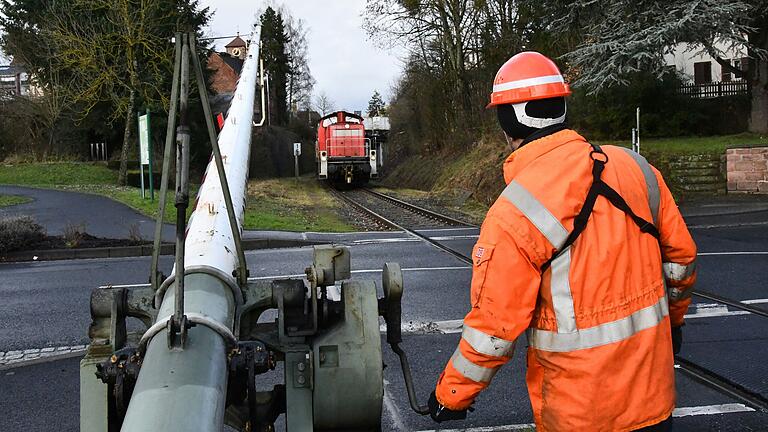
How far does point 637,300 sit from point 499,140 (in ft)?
93.5

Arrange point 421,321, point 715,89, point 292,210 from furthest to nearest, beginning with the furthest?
point 715,89
point 292,210
point 421,321

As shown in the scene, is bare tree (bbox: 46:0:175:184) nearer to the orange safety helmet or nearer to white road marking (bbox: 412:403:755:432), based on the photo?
white road marking (bbox: 412:403:755:432)

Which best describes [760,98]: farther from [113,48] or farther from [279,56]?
[279,56]

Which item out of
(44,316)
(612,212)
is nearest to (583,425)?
(612,212)

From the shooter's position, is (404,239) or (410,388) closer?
(410,388)

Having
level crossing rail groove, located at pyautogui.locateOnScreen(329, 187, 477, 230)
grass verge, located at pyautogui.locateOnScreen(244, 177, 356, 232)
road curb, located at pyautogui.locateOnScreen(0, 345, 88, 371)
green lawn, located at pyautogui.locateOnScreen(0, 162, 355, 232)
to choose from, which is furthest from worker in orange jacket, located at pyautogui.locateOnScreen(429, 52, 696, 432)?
level crossing rail groove, located at pyautogui.locateOnScreen(329, 187, 477, 230)

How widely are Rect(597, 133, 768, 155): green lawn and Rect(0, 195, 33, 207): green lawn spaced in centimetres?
1774

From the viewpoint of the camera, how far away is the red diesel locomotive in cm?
3772

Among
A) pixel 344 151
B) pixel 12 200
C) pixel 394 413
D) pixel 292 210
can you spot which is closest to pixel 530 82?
pixel 394 413

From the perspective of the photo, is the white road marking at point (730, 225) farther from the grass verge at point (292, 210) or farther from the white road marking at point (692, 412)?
the white road marking at point (692, 412)

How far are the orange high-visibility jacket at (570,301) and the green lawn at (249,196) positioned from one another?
10.4 meters

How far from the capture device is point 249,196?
91.9ft

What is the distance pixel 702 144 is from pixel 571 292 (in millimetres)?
22481

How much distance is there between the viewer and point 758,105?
77.3 ft
